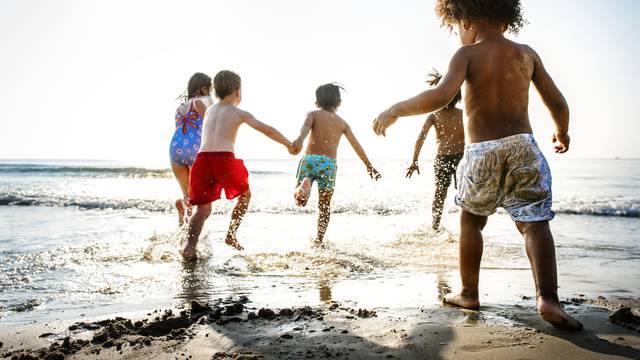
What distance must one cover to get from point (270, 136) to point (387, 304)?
2.23 meters

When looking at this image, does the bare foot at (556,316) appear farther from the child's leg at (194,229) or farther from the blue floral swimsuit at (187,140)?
the blue floral swimsuit at (187,140)

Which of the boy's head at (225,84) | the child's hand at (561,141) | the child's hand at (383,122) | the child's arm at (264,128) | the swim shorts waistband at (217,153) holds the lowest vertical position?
the swim shorts waistband at (217,153)

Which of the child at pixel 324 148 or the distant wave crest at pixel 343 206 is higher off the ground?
the child at pixel 324 148

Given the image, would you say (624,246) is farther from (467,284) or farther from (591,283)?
(467,284)

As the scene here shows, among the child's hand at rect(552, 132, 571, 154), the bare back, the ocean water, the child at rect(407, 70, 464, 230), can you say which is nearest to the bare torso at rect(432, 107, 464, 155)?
the child at rect(407, 70, 464, 230)

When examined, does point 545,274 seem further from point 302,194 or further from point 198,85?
point 198,85

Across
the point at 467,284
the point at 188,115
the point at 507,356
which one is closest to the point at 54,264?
the point at 188,115

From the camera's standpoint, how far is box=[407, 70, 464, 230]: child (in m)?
6.78

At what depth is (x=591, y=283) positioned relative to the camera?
3709 millimetres

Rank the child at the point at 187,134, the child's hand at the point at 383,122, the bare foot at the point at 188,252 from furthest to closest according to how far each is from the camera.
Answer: the child at the point at 187,134, the bare foot at the point at 188,252, the child's hand at the point at 383,122

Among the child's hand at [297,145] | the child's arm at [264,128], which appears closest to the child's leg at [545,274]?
the child's arm at [264,128]

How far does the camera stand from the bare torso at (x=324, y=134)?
592 centimetres

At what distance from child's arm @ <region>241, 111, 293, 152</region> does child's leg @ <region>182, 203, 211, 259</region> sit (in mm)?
907

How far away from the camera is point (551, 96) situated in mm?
2879
